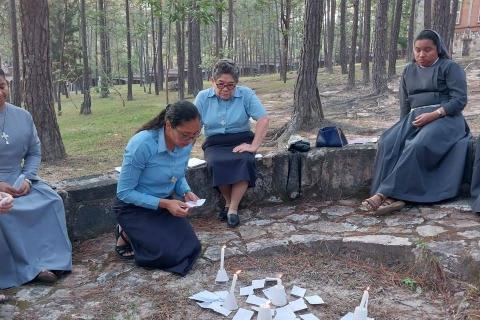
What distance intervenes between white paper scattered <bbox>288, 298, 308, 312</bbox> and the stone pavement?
76mm

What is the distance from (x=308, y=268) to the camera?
3.49 meters

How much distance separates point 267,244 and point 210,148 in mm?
1147

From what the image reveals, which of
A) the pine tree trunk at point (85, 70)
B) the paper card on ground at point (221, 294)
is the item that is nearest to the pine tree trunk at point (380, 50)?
the paper card on ground at point (221, 294)

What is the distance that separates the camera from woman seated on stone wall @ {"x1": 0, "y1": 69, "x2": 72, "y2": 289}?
311cm

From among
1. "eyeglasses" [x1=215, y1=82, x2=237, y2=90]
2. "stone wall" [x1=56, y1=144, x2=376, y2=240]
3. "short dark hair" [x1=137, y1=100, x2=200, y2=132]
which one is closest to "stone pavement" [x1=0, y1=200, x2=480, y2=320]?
"stone wall" [x1=56, y1=144, x2=376, y2=240]

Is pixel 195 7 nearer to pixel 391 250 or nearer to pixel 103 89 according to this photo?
pixel 391 250

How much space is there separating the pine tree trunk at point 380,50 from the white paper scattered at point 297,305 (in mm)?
10358

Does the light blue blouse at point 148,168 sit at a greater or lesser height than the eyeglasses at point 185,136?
lesser

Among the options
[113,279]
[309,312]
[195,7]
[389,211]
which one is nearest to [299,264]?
[309,312]

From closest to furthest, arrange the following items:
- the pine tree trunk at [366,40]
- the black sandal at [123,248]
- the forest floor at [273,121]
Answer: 1. the black sandal at [123,248]
2. the forest floor at [273,121]
3. the pine tree trunk at [366,40]

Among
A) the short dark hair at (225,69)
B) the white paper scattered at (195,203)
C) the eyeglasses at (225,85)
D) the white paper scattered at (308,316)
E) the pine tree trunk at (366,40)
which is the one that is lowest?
the white paper scattered at (308,316)

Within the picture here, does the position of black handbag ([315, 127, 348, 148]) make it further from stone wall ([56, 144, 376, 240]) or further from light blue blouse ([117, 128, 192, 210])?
light blue blouse ([117, 128, 192, 210])

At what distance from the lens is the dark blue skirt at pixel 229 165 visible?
4.21 m

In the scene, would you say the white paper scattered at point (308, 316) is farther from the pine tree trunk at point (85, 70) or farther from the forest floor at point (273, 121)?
the pine tree trunk at point (85, 70)
